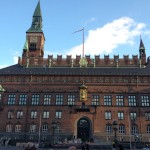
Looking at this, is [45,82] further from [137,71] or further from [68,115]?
[137,71]

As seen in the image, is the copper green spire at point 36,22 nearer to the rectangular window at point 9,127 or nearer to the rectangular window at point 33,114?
the rectangular window at point 33,114

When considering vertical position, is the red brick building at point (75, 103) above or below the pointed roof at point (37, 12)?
below

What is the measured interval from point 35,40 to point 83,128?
1307 inches

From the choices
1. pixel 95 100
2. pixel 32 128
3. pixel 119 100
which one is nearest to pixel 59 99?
pixel 95 100

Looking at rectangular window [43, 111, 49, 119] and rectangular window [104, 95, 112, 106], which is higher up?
rectangular window [104, 95, 112, 106]

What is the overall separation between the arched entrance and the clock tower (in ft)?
82.5

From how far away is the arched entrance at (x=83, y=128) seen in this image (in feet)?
193

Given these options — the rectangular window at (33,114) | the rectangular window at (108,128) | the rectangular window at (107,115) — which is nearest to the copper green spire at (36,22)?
the rectangular window at (33,114)

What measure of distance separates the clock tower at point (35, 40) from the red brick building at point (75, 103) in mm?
11298

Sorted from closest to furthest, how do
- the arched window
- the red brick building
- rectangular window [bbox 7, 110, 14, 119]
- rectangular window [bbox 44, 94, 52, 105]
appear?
the red brick building
the arched window
rectangular window [bbox 7, 110, 14, 119]
rectangular window [bbox 44, 94, 52, 105]

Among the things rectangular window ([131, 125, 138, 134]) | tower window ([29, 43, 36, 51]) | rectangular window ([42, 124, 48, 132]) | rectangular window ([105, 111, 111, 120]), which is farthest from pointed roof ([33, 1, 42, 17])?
rectangular window ([131, 125, 138, 134])

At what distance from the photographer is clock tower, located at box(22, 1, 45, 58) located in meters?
74.6

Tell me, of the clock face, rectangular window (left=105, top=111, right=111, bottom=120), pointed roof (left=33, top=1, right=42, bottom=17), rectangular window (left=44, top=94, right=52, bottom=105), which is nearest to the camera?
rectangular window (left=105, top=111, right=111, bottom=120)

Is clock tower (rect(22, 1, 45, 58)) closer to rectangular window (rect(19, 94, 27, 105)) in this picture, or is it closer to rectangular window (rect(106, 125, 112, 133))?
rectangular window (rect(19, 94, 27, 105))
